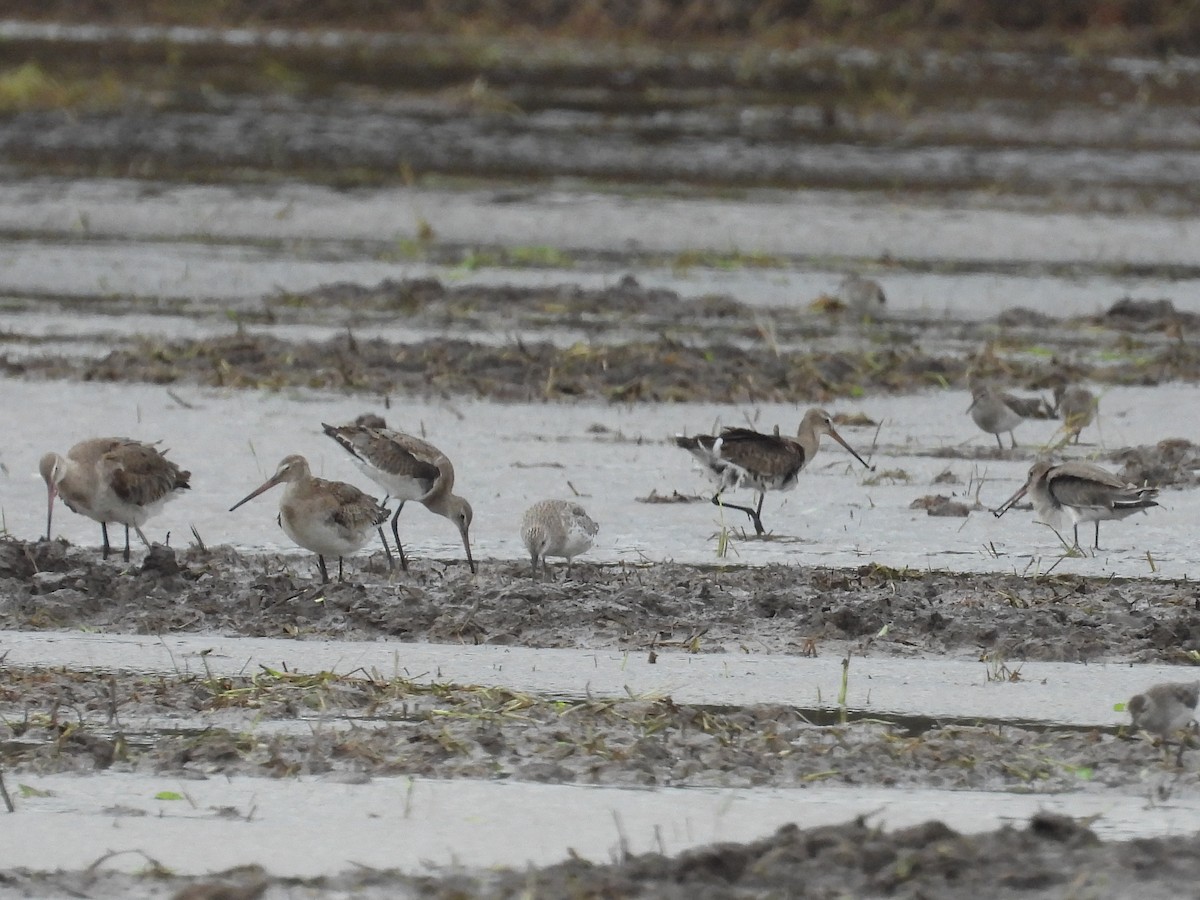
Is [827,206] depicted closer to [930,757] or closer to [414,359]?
[414,359]

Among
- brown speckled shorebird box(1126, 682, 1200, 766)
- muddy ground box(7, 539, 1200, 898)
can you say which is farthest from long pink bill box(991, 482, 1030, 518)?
brown speckled shorebird box(1126, 682, 1200, 766)

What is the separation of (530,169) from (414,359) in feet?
38.9

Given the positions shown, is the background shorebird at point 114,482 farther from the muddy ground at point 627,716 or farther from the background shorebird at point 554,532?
the background shorebird at point 554,532

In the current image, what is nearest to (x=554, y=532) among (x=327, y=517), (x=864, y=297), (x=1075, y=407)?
(x=327, y=517)

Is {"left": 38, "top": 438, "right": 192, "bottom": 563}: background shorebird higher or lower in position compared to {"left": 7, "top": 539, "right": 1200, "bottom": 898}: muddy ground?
higher

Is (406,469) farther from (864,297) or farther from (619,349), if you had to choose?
(864,297)

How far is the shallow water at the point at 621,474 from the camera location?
9609 mm

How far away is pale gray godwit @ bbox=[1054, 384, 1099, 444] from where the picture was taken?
12.1 m

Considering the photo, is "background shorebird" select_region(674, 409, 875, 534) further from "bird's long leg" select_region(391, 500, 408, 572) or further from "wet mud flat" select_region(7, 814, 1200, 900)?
"wet mud flat" select_region(7, 814, 1200, 900)

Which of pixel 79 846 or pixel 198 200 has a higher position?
pixel 198 200

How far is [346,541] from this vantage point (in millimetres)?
8727

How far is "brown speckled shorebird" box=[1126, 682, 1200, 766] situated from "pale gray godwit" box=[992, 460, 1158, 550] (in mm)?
2996

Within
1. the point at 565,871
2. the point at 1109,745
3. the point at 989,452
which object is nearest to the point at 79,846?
the point at 565,871

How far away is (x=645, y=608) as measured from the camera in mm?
8234
